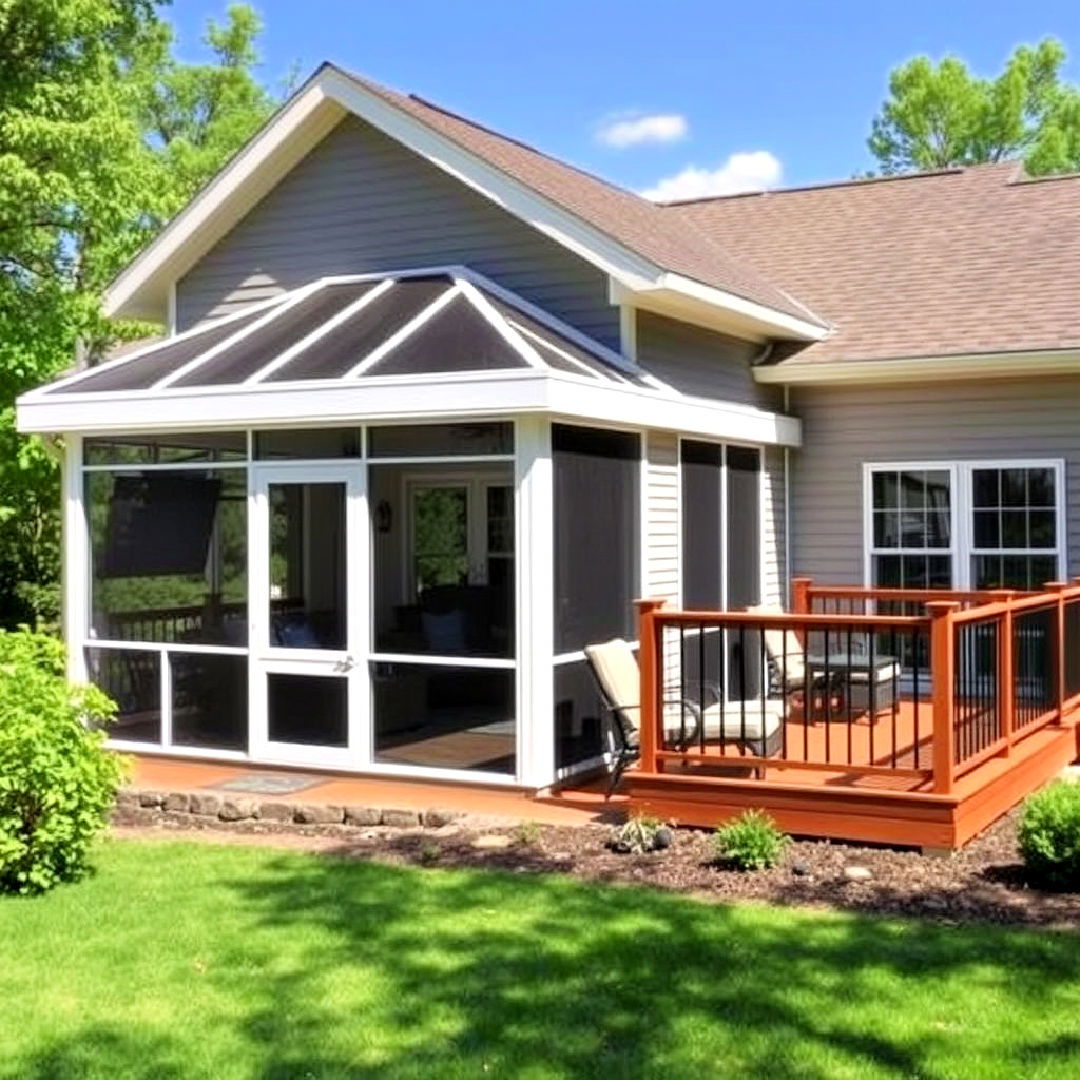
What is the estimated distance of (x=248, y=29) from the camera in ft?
111

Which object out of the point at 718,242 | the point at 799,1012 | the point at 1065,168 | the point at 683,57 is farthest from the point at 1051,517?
the point at 1065,168

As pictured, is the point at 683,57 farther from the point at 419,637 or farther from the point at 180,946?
the point at 180,946

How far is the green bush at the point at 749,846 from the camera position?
24.3 ft

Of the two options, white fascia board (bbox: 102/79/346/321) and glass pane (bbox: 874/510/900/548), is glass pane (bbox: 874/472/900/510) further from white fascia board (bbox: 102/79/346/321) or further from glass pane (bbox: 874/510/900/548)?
white fascia board (bbox: 102/79/346/321)

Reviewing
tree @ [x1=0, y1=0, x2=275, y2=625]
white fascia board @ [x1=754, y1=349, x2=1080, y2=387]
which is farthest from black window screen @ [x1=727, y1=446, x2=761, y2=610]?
tree @ [x1=0, y1=0, x2=275, y2=625]

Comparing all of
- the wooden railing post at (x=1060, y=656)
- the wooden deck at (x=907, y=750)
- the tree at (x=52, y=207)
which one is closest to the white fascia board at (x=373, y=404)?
the wooden deck at (x=907, y=750)

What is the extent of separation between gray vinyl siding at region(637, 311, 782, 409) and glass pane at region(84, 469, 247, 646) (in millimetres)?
3580

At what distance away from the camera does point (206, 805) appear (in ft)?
30.0

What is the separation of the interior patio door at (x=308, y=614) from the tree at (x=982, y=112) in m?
30.9

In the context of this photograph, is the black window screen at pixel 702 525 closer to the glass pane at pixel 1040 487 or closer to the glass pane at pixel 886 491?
the glass pane at pixel 886 491

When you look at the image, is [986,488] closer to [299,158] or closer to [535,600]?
[535,600]

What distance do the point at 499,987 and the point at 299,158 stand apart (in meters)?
8.57

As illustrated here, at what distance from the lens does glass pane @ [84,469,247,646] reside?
10.8 m

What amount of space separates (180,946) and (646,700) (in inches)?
132
